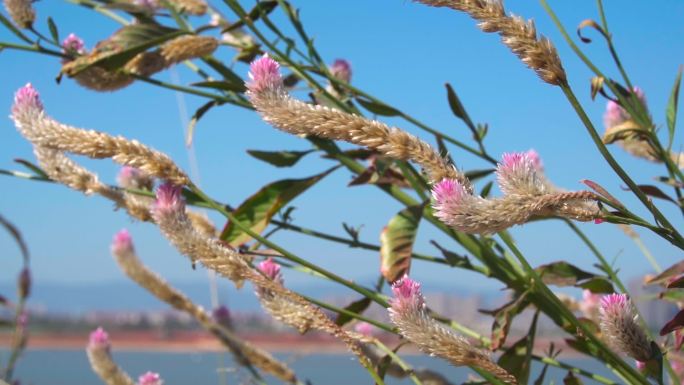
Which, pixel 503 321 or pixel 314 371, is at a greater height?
pixel 503 321

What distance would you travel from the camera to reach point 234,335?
1002mm

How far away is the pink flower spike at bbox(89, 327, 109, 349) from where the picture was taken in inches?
41.2

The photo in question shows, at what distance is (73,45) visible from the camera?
3.17 ft

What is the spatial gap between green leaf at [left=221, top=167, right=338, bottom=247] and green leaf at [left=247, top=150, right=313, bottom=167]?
0.18ft

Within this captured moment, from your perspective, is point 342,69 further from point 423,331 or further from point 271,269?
point 423,331

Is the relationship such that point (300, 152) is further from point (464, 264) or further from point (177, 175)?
point (177, 175)

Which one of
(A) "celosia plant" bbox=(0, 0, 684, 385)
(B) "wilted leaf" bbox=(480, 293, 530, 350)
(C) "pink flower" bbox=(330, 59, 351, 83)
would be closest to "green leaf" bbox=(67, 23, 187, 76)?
(A) "celosia plant" bbox=(0, 0, 684, 385)

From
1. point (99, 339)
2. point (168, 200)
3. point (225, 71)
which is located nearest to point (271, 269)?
point (168, 200)

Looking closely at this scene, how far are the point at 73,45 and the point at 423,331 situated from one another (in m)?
0.62

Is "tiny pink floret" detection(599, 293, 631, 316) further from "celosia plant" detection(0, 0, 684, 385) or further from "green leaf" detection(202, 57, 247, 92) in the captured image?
"green leaf" detection(202, 57, 247, 92)

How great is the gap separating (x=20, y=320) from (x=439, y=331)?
510 millimetres

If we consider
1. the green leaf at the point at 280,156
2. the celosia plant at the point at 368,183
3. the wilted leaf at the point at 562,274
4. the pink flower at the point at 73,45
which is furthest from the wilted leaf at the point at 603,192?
the pink flower at the point at 73,45

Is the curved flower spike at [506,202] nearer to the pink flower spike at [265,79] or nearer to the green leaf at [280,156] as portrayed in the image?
the pink flower spike at [265,79]

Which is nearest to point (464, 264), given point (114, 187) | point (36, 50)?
point (114, 187)
